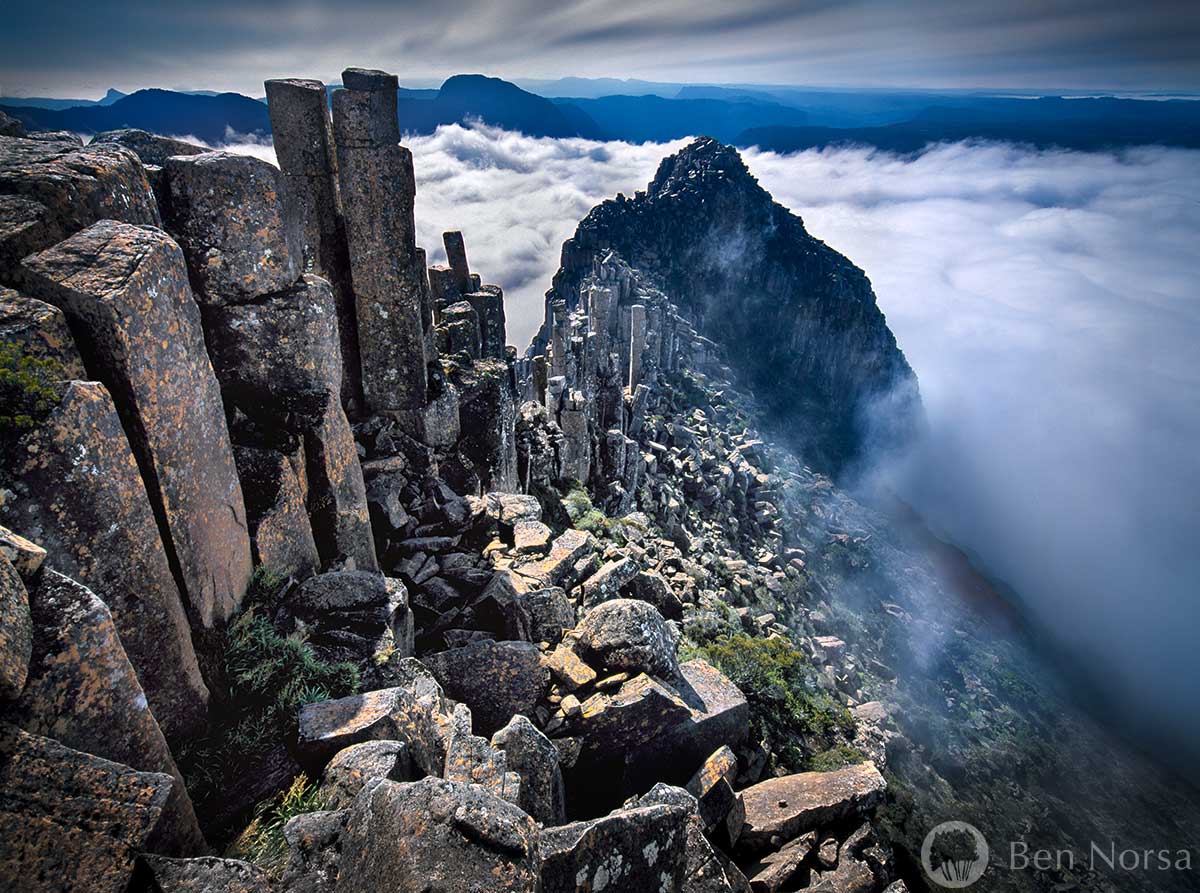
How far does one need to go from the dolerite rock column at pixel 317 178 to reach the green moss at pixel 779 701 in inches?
397

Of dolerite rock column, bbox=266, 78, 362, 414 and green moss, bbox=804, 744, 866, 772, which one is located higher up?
dolerite rock column, bbox=266, 78, 362, 414

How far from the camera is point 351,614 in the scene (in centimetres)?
793

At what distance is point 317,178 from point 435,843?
12.1m

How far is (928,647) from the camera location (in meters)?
43.7

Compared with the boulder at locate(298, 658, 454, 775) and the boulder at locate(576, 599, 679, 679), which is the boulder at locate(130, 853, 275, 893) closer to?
the boulder at locate(298, 658, 454, 775)

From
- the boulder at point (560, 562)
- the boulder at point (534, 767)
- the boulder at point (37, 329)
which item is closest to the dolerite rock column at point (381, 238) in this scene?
the boulder at point (560, 562)

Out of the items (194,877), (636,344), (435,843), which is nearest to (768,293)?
(636,344)

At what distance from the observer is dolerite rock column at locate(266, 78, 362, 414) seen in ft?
37.2

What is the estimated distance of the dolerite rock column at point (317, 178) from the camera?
11.3m

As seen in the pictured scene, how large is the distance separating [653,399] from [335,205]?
4024 centimetres

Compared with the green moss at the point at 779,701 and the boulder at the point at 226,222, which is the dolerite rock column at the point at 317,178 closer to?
the boulder at the point at 226,222

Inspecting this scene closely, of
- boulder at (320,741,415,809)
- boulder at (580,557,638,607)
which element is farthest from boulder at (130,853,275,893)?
boulder at (580,557,638,607)

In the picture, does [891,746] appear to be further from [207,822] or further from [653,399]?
[653,399]

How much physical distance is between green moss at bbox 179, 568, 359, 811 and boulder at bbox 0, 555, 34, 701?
2.57 meters
